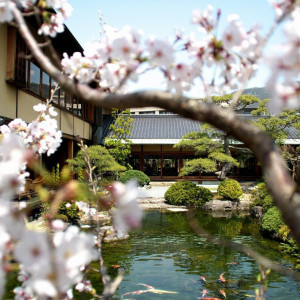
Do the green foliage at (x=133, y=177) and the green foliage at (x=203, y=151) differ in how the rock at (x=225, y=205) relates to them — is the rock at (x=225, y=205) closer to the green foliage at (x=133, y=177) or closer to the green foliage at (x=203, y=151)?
the green foliage at (x=203, y=151)

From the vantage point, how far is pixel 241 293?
4922 millimetres

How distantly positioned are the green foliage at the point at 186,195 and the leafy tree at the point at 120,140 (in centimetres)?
424

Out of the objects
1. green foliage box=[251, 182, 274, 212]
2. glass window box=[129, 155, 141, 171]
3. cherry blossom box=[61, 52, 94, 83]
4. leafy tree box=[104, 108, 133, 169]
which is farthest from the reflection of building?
glass window box=[129, 155, 141, 171]

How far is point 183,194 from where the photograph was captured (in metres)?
12.6

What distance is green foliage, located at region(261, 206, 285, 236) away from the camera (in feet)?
26.3

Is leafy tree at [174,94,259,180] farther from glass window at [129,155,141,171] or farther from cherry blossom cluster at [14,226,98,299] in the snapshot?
cherry blossom cluster at [14,226,98,299]

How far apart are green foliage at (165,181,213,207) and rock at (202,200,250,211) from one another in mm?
Result: 337

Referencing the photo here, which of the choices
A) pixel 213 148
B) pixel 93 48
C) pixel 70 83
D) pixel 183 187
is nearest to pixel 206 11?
pixel 93 48

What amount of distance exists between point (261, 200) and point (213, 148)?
423 centimetres

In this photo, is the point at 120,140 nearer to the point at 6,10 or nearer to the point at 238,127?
the point at 6,10

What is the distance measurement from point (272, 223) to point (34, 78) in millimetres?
7537

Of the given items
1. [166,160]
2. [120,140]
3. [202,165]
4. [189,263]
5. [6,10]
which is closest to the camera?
[6,10]

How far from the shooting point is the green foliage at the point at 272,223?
8.01 meters

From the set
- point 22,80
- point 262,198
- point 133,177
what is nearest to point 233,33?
point 22,80
